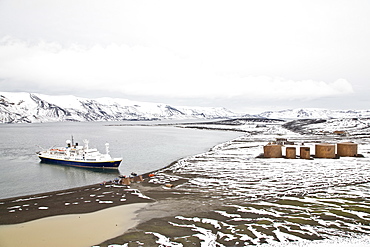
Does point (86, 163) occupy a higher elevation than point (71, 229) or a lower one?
lower

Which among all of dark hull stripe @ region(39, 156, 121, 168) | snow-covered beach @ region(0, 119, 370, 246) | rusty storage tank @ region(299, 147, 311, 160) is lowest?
dark hull stripe @ region(39, 156, 121, 168)

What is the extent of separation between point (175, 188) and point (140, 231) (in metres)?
9.02

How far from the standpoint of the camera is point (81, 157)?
133ft

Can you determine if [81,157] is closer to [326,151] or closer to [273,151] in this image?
[273,151]

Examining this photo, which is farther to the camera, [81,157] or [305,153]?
[81,157]

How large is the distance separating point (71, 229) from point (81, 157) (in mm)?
27271

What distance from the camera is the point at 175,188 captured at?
2295cm

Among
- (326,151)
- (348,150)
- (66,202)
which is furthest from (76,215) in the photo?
(348,150)

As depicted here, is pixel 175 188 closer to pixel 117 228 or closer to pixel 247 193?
pixel 247 193

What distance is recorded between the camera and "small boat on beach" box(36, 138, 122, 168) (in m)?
37.9

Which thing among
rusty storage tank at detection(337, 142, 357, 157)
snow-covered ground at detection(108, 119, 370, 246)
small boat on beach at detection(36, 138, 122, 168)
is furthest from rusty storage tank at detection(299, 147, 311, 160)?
small boat on beach at detection(36, 138, 122, 168)

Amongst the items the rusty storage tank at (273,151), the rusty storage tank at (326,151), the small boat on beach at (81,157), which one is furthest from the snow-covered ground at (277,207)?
the small boat on beach at (81,157)

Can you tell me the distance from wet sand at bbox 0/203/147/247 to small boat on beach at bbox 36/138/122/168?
20.6 meters

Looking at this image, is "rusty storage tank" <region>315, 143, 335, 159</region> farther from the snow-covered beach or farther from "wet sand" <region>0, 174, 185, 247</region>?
"wet sand" <region>0, 174, 185, 247</region>
